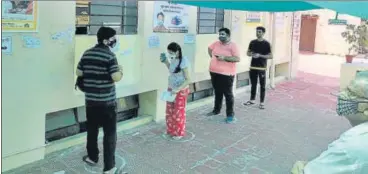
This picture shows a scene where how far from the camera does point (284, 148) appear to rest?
16.6 feet

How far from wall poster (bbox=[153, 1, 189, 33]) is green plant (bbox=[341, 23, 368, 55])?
655 cm

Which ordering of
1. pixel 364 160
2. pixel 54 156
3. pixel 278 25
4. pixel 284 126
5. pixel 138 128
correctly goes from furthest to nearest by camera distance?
pixel 278 25 < pixel 284 126 < pixel 138 128 < pixel 54 156 < pixel 364 160

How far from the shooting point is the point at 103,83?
3662 millimetres

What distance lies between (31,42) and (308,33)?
758 inches

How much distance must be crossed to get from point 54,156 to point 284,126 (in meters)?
3.50

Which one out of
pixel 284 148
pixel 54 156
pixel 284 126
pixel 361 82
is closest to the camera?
pixel 361 82

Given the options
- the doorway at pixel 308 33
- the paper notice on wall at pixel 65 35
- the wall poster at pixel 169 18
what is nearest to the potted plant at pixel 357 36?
the wall poster at pixel 169 18

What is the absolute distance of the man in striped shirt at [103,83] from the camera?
360 centimetres

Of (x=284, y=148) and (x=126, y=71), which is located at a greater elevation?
(x=126, y=71)

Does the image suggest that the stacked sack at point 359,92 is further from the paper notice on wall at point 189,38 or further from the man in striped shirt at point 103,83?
the paper notice on wall at point 189,38

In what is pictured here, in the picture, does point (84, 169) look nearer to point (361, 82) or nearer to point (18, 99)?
point (18, 99)

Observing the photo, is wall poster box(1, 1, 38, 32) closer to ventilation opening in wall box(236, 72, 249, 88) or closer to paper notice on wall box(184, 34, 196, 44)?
paper notice on wall box(184, 34, 196, 44)

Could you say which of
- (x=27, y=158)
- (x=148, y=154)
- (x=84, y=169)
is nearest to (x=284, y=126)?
(x=148, y=154)

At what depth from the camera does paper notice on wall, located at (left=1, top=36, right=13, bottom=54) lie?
12.0 feet
